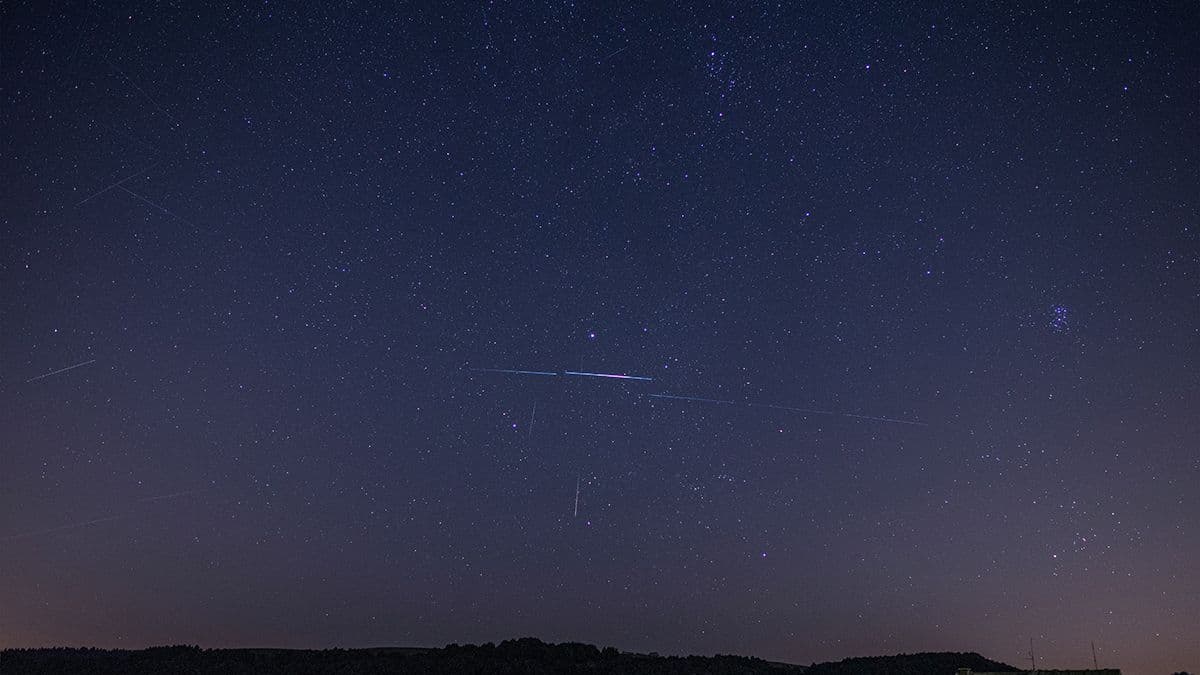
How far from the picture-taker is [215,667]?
49844mm

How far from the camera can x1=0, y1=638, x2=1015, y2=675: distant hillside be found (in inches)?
1965

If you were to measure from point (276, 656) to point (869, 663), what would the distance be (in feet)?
120

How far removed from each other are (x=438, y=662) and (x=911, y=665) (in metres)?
29.1

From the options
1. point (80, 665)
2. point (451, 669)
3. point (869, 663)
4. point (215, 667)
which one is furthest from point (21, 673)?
point (869, 663)

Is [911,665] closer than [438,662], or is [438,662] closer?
[438,662]

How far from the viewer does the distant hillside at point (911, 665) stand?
5558 cm

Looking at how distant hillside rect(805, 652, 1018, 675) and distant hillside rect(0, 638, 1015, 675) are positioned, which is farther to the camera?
distant hillside rect(805, 652, 1018, 675)

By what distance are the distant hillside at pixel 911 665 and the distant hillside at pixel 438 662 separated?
0.06 m

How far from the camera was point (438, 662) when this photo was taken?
5172cm

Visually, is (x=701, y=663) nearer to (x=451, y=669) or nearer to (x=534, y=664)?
(x=534, y=664)

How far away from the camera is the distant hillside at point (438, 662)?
49.9 meters

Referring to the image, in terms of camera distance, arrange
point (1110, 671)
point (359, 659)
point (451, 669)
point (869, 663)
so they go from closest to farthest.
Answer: point (1110, 671) → point (451, 669) → point (359, 659) → point (869, 663)

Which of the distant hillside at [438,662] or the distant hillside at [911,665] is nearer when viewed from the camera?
the distant hillside at [438,662]

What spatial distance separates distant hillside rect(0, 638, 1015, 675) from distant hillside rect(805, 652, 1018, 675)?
6cm
